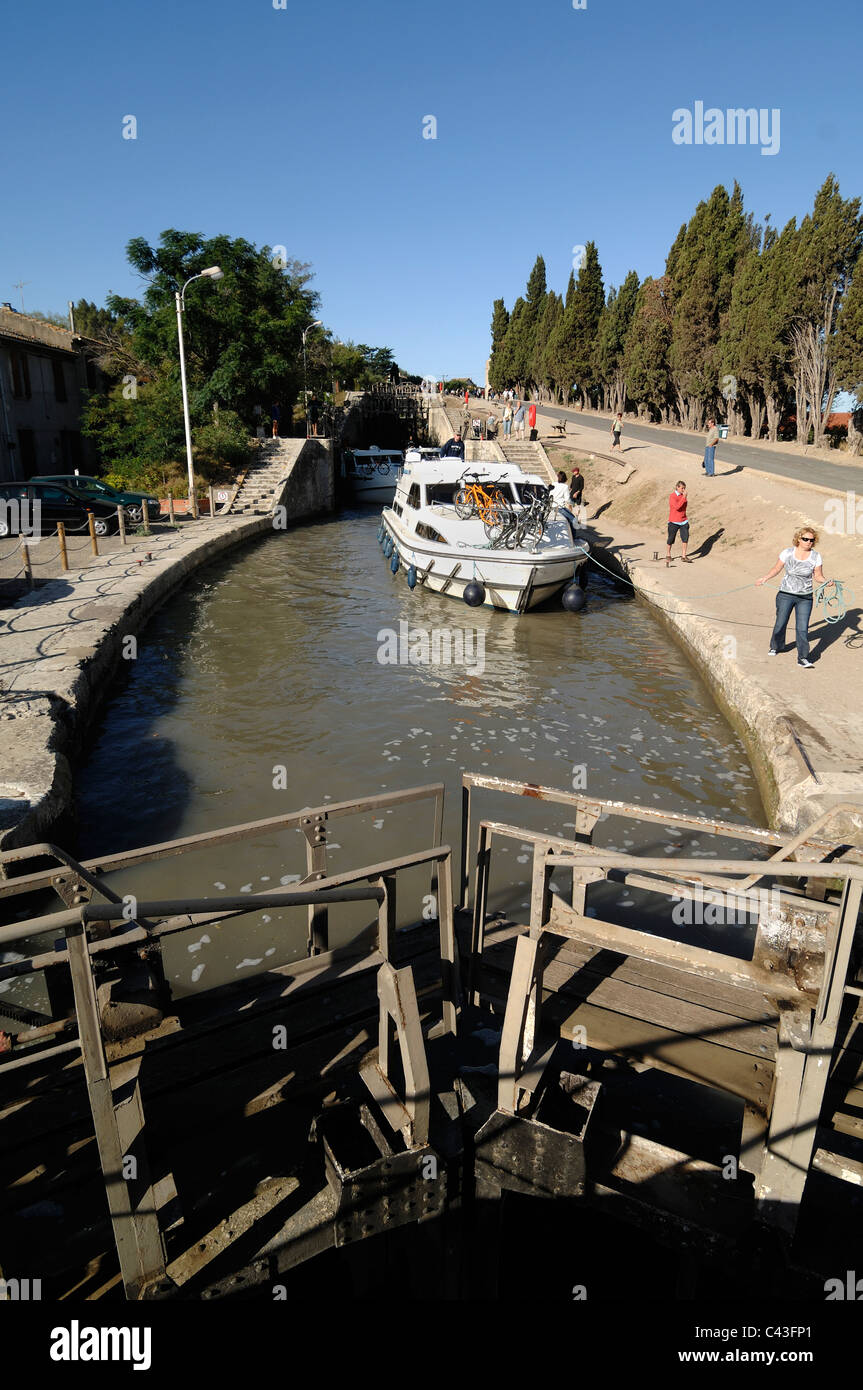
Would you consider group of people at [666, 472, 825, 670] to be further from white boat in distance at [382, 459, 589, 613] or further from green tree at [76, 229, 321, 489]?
green tree at [76, 229, 321, 489]

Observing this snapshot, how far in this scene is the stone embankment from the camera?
6438 mm

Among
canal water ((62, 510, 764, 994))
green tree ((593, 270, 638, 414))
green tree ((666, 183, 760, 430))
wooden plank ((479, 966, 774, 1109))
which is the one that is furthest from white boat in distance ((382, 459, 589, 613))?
green tree ((593, 270, 638, 414))

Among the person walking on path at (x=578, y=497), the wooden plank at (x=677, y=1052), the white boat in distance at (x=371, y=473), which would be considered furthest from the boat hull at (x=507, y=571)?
the white boat in distance at (x=371, y=473)

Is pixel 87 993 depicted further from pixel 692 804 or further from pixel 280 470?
pixel 280 470

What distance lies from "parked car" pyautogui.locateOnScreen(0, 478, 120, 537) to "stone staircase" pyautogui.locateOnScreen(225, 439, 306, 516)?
19.6 ft

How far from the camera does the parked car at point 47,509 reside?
1959cm

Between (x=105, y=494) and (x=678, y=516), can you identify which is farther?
(x=105, y=494)

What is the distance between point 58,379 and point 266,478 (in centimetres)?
843

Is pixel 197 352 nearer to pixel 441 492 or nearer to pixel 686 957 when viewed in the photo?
pixel 441 492

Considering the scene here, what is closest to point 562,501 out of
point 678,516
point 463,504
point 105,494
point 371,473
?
point 463,504

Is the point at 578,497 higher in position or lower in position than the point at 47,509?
higher

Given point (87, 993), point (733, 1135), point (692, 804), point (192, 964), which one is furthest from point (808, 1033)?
point (692, 804)

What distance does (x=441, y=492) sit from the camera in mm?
18844
